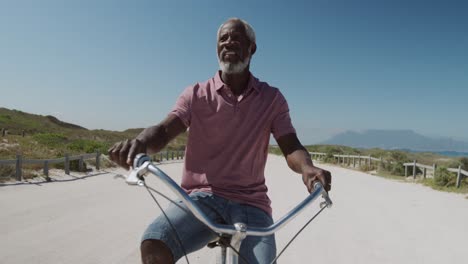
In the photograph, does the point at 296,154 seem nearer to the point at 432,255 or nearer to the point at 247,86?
the point at 247,86

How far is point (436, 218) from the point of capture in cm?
937

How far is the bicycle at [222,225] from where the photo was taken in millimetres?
1521

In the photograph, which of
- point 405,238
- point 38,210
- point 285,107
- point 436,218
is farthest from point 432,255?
point 38,210

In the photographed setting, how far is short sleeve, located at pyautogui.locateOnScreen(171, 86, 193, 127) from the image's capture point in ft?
8.34

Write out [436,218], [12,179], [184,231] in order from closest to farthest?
[184,231] → [436,218] → [12,179]

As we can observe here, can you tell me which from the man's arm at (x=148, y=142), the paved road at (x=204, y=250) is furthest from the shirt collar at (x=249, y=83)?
the paved road at (x=204, y=250)

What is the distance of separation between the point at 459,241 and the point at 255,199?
6.23m

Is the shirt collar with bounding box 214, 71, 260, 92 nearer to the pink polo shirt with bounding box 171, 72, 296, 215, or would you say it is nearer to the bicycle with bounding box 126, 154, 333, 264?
the pink polo shirt with bounding box 171, 72, 296, 215

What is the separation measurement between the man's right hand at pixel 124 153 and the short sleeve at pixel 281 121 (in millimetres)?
1003

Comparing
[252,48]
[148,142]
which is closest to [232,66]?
[252,48]

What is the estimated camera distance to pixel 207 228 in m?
2.20

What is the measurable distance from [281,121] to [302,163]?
1.38 ft

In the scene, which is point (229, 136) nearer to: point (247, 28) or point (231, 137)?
point (231, 137)

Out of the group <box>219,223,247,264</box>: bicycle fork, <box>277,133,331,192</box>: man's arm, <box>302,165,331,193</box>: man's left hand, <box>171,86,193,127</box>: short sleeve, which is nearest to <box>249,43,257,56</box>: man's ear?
<box>171,86,193,127</box>: short sleeve
